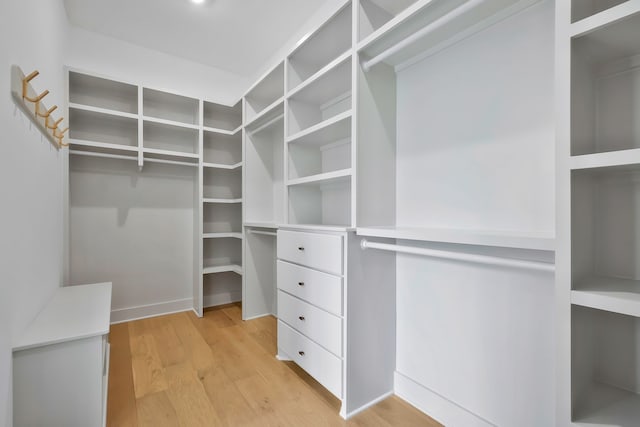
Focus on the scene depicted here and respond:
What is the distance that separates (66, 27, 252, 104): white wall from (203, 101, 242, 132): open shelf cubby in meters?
0.14

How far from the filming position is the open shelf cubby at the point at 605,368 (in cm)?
83

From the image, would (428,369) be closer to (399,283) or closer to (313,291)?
(399,283)

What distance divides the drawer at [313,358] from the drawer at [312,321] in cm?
4

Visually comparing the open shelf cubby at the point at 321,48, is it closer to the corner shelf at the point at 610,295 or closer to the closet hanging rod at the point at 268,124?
the closet hanging rod at the point at 268,124

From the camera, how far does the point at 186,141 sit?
3.13 metres

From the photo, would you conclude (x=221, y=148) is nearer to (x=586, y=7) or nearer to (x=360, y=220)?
(x=360, y=220)

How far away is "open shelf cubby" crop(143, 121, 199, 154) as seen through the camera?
293 centimetres

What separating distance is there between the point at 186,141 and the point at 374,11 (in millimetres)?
2336

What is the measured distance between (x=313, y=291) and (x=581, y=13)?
5.22 ft

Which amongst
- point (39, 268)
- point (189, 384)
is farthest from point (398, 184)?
point (39, 268)

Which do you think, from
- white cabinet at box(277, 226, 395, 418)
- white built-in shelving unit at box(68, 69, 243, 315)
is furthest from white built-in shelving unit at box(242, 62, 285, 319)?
white cabinet at box(277, 226, 395, 418)

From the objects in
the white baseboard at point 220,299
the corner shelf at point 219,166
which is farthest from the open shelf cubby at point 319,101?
the white baseboard at point 220,299

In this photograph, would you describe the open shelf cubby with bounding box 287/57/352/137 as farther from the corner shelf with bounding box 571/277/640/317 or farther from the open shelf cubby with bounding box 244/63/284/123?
the corner shelf with bounding box 571/277/640/317

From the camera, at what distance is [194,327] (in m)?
2.70
